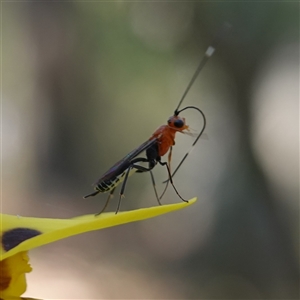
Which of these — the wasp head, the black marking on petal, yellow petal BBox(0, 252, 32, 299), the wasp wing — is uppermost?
the wasp head

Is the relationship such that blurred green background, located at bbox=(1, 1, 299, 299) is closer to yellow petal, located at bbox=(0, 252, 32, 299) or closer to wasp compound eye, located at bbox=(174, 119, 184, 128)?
wasp compound eye, located at bbox=(174, 119, 184, 128)

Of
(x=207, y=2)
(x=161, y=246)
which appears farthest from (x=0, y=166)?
(x=207, y=2)

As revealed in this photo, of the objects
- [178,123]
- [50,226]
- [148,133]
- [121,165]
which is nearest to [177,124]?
[178,123]

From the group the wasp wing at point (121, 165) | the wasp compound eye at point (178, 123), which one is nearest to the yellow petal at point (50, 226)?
the wasp wing at point (121, 165)

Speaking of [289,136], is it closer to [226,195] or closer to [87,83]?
[226,195]

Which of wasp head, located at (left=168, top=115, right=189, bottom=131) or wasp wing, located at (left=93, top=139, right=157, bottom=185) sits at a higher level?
wasp head, located at (left=168, top=115, right=189, bottom=131)

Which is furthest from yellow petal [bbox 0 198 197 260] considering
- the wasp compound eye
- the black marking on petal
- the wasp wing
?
the wasp compound eye
